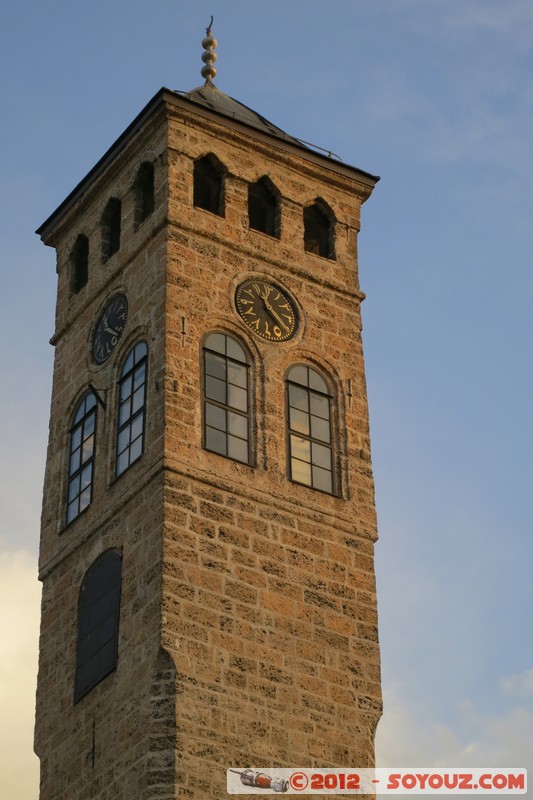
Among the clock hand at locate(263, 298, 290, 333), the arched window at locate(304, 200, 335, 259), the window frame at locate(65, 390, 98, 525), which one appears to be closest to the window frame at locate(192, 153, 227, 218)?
the arched window at locate(304, 200, 335, 259)

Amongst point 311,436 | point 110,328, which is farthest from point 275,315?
point 110,328

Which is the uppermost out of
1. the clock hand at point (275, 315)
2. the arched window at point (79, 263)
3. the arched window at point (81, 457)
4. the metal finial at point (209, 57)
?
the metal finial at point (209, 57)

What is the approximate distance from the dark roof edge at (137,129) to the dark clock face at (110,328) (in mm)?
3309

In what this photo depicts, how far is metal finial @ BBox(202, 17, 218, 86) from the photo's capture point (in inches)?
1650

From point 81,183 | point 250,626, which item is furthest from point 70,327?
point 250,626

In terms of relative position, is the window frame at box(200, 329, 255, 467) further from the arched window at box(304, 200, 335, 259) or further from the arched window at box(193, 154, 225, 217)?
the arched window at box(304, 200, 335, 259)


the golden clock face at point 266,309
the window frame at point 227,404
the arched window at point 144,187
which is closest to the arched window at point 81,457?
the window frame at point 227,404

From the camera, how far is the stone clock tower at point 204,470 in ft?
104

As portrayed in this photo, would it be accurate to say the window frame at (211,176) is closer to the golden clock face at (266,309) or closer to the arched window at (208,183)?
the arched window at (208,183)

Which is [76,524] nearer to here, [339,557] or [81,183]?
A: [339,557]

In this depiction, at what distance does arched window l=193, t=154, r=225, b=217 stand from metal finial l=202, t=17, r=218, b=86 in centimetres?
386

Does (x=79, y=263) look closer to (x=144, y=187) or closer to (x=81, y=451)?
(x=144, y=187)

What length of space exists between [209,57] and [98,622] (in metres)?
13.7

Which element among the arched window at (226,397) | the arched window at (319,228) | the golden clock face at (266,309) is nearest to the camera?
the arched window at (226,397)
